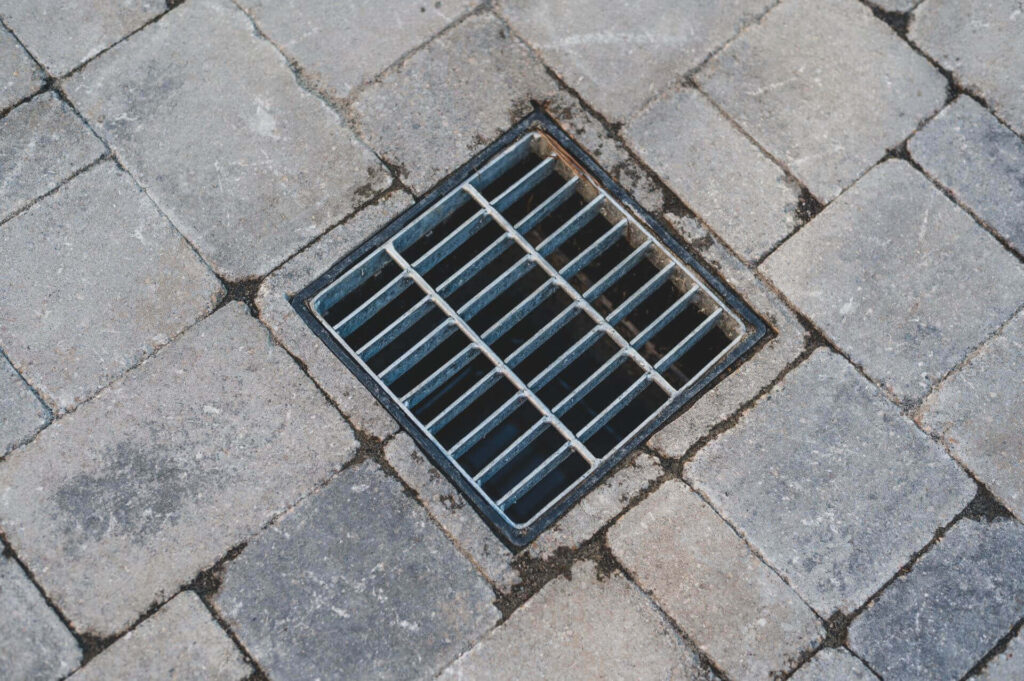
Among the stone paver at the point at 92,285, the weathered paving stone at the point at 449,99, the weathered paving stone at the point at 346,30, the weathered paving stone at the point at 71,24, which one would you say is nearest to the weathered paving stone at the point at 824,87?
the weathered paving stone at the point at 449,99

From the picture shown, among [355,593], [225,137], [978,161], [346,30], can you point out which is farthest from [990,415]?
[225,137]

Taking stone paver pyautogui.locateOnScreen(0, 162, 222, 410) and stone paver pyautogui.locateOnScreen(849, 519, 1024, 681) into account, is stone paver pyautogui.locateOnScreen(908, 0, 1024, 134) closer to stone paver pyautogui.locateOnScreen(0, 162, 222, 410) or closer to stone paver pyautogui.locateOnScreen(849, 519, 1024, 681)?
stone paver pyautogui.locateOnScreen(849, 519, 1024, 681)

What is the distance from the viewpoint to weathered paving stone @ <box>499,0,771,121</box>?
3.04 meters

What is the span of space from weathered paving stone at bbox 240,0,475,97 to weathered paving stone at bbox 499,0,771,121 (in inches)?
11.6

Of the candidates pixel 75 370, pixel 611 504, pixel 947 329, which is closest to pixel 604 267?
pixel 611 504

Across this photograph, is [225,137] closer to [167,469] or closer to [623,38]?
[167,469]

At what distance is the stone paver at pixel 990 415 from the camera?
2.67 metres

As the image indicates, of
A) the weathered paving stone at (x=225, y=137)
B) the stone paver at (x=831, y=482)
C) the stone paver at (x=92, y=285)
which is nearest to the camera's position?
the stone paver at (x=831, y=482)

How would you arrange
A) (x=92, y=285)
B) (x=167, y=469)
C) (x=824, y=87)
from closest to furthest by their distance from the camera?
(x=167, y=469)
(x=92, y=285)
(x=824, y=87)

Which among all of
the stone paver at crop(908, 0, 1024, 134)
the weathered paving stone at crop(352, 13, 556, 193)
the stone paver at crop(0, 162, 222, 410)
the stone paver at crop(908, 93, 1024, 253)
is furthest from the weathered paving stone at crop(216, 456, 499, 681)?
the stone paver at crop(908, 0, 1024, 134)

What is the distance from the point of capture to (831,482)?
2648 mm

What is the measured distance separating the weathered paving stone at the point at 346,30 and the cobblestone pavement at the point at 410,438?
0.4 inches

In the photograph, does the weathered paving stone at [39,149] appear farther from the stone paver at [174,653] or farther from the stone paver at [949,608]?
the stone paver at [949,608]

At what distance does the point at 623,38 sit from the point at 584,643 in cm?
203
